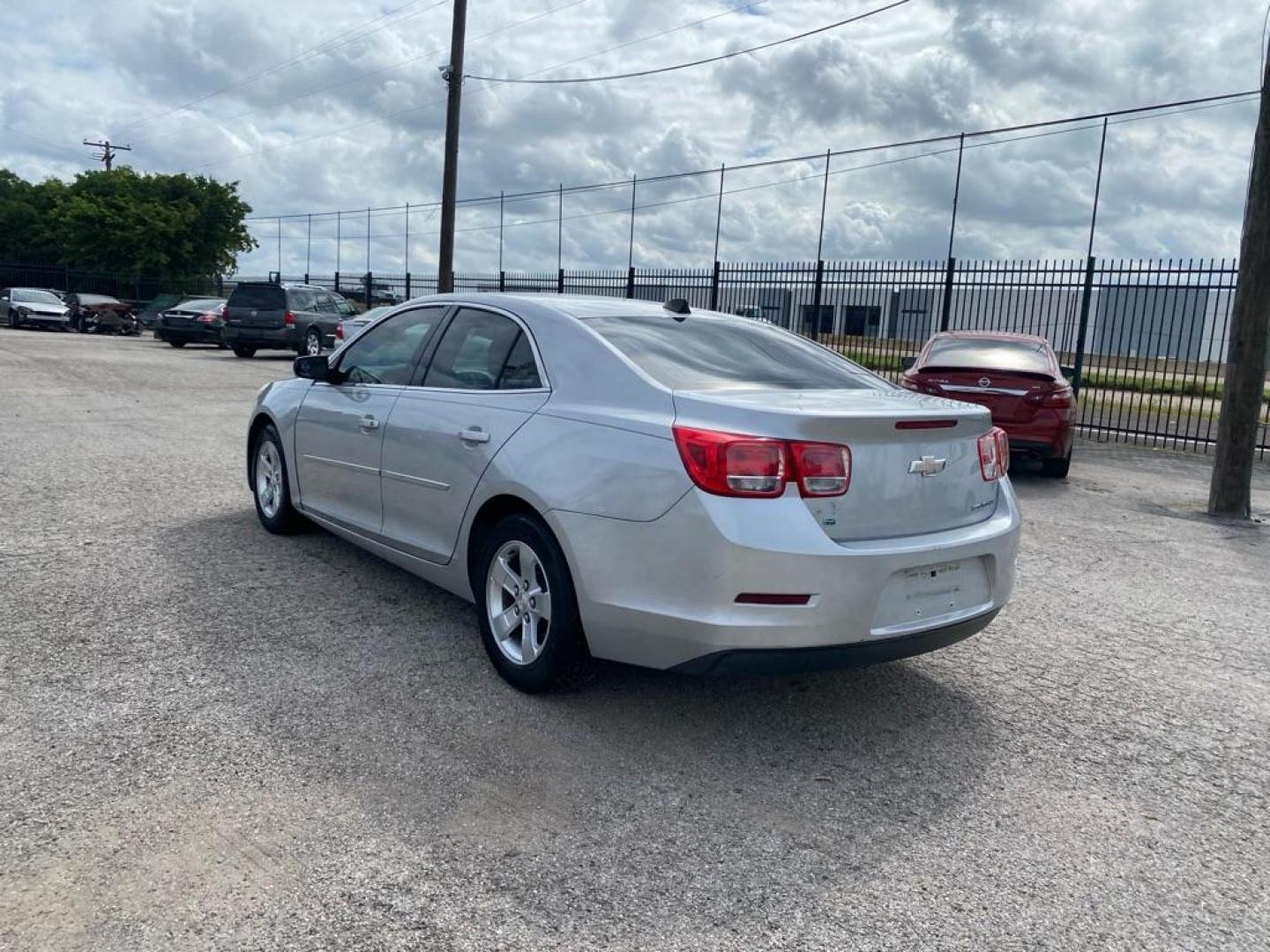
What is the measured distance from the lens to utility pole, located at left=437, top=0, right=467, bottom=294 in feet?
65.9

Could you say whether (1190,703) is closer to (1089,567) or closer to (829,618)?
(829,618)

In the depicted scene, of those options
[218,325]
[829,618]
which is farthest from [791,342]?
[218,325]

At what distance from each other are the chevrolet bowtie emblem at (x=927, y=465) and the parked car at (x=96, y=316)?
34182 mm

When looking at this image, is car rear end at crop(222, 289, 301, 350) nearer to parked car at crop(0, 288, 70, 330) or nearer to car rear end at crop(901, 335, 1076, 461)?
parked car at crop(0, 288, 70, 330)

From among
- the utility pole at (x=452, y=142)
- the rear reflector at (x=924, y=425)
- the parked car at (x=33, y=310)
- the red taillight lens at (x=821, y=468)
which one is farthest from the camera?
the parked car at (x=33, y=310)

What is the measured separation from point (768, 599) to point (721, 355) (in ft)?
4.38

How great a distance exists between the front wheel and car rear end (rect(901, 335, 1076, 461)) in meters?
6.66

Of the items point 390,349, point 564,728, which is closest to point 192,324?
point 390,349

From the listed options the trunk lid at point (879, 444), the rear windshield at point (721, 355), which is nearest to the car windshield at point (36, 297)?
the rear windshield at point (721, 355)

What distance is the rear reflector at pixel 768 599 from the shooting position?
10.9 ft

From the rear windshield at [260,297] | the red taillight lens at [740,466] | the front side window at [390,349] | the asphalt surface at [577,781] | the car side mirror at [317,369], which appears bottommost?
the asphalt surface at [577,781]

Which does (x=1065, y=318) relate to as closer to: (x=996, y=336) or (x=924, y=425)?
(x=996, y=336)

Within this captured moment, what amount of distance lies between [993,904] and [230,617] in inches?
138

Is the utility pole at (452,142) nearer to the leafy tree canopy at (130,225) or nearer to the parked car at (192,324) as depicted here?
A: the parked car at (192,324)
